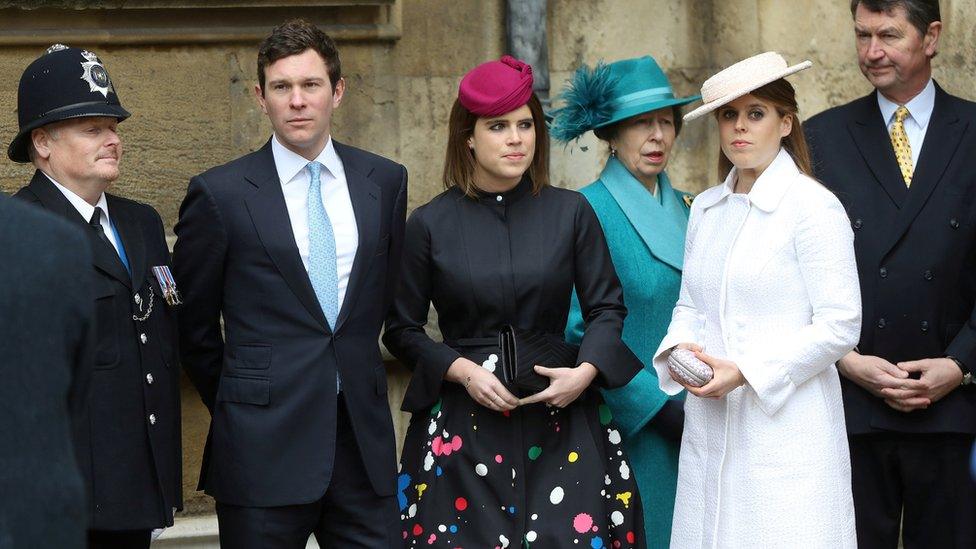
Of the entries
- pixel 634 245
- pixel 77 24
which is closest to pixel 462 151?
pixel 634 245

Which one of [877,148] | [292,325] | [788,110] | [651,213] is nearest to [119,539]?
[292,325]

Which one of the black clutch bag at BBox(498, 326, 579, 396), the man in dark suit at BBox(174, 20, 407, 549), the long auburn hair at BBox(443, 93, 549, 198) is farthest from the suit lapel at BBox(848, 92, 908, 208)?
the man in dark suit at BBox(174, 20, 407, 549)

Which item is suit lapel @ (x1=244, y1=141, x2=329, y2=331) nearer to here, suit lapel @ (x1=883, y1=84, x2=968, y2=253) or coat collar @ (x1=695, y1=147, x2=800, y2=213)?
coat collar @ (x1=695, y1=147, x2=800, y2=213)

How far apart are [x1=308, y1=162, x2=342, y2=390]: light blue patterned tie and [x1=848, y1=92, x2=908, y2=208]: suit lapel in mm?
1787

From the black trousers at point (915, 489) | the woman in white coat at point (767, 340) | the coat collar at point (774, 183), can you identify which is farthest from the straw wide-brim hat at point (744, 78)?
the black trousers at point (915, 489)

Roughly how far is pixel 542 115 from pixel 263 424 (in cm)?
127

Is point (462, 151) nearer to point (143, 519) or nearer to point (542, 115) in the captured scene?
point (542, 115)

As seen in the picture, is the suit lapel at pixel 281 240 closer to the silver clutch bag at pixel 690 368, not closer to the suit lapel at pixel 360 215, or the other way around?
the suit lapel at pixel 360 215

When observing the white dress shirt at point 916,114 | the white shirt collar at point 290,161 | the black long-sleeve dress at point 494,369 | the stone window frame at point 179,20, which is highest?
the stone window frame at point 179,20

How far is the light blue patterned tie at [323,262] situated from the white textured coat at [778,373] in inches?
40.8

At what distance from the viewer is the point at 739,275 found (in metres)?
4.28

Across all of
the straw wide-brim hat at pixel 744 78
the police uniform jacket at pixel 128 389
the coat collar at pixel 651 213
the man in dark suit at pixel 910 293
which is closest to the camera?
the police uniform jacket at pixel 128 389

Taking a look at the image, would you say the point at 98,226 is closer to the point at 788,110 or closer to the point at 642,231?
the point at 642,231

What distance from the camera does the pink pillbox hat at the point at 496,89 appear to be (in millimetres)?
Result: 4605
